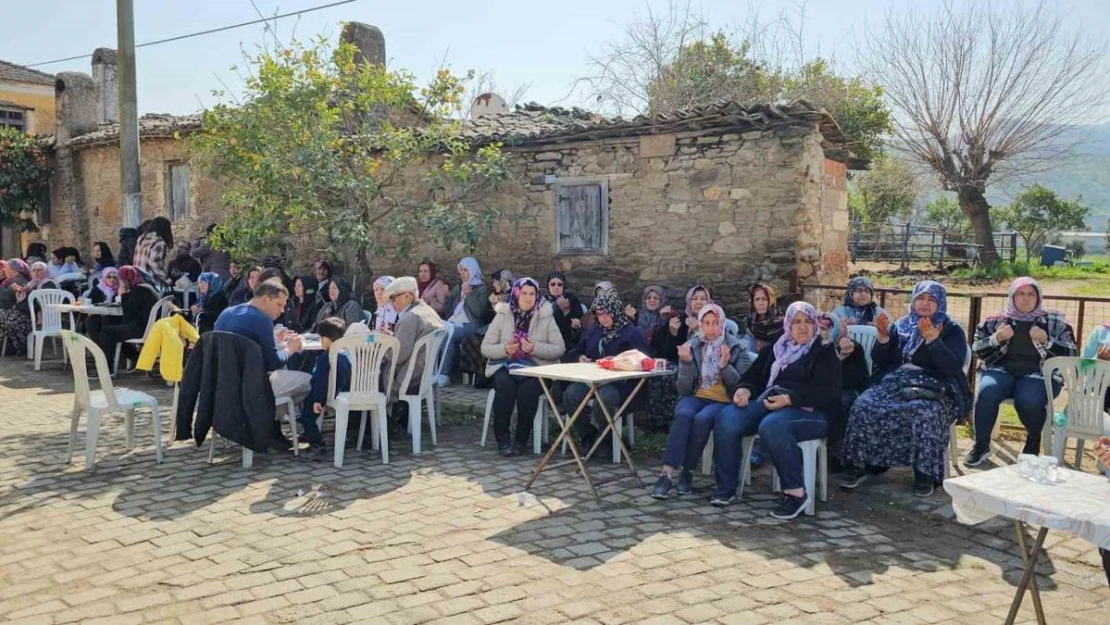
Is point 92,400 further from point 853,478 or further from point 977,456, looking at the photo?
point 977,456

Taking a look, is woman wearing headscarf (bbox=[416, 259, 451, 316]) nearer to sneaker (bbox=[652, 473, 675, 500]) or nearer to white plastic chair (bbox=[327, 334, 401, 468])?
white plastic chair (bbox=[327, 334, 401, 468])

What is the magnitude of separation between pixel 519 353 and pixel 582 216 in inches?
134

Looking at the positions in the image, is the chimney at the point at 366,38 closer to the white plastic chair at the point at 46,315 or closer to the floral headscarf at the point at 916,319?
the white plastic chair at the point at 46,315

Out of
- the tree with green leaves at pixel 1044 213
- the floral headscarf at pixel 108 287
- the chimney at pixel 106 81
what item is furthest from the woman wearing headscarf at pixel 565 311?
the tree with green leaves at pixel 1044 213

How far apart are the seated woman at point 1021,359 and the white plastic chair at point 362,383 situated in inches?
168

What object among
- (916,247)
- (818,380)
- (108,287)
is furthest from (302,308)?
(916,247)

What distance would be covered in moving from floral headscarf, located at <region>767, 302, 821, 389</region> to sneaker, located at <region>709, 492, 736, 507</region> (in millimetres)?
790

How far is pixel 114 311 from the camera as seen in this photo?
10.6 meters

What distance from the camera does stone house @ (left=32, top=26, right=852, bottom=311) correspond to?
8648 mm

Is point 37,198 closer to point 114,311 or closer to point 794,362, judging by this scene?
point 114,311

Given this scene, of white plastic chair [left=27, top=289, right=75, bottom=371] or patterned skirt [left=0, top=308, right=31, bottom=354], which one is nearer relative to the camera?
white plastic chair [left=27, top=289, right=75, bottom=371]

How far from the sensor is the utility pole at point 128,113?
41.4 ft

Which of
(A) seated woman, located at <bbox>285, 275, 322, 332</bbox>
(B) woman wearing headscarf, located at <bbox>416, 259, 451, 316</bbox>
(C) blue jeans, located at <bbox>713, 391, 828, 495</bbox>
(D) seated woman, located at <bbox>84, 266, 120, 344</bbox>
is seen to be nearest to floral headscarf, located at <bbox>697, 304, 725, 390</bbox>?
(C) blue jeans, located at <bbox>713, 391, 828, 495</bbox>

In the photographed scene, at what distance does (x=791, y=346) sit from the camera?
581 cm
